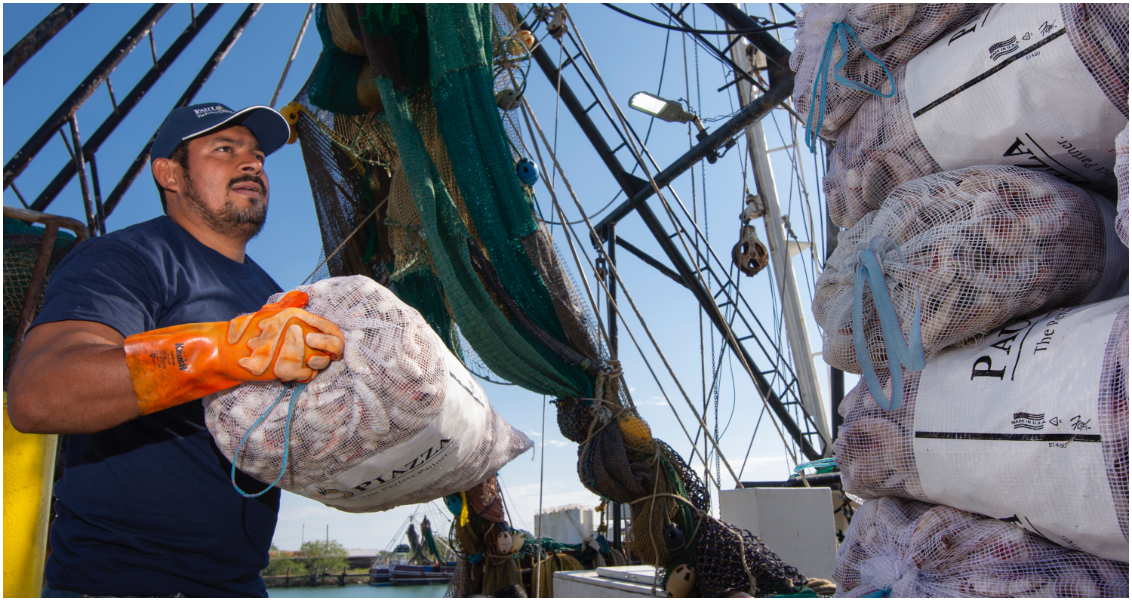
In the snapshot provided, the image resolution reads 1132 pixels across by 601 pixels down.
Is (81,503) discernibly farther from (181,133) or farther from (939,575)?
(939,575)

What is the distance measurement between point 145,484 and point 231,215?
752 millimetres

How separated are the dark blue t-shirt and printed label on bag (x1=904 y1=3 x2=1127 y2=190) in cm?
174

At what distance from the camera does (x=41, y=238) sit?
9.60 ft

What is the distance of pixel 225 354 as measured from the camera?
119cm

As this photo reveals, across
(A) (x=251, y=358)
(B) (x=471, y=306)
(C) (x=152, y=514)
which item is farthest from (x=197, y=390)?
(B) (x=471, y=306)

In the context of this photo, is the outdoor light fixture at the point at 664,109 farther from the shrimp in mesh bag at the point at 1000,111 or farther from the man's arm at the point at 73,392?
the man's arm at the point at 73,392

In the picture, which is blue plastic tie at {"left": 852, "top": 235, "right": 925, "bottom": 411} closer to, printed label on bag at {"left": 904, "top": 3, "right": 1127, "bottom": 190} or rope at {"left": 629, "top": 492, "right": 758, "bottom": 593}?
printed label on bag at {"left": 904, "top": 3, "right": 1127, "bottom": 190}

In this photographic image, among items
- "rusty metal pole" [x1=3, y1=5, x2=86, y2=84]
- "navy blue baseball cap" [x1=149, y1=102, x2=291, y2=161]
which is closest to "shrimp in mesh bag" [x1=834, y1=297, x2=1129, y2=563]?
"navy blue baseball cap" [x1=149, y1=102, x2=291, y2=161]

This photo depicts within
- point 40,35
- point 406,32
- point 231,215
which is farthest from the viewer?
point 406,32

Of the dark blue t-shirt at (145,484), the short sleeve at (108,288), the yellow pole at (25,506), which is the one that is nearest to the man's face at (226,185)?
the dark blue t-shirt at (145,484)

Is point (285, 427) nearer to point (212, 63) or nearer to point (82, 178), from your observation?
point (82, 178)

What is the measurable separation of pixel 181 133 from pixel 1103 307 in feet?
7.03

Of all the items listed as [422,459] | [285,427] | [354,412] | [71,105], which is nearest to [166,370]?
[285,427]

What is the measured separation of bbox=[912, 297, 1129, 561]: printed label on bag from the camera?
0.99 m
